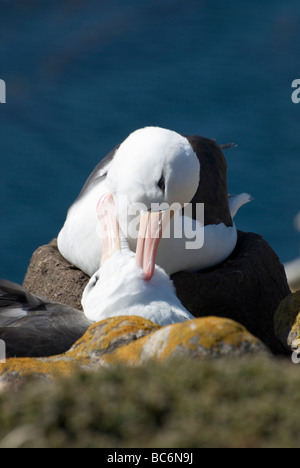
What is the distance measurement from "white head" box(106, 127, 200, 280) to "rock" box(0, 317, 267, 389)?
5.29 feet

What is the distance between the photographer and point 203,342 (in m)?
3.26

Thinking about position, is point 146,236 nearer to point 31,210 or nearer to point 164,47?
point 31,210

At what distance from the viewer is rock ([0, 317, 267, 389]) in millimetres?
3256

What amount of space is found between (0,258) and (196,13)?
5.20 meters

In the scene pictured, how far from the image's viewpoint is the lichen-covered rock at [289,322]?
552 cm

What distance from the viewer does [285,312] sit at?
5.68 metres

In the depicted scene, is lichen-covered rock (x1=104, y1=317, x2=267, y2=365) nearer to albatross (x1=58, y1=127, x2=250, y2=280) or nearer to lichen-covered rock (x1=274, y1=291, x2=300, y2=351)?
albatross (x1=58, y1=127, x2=250, y2=280)

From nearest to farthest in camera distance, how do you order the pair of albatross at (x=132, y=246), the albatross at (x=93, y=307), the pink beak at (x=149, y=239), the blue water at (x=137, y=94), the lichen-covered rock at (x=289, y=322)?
the albatross at (x=93, y=307) → the pair of albatross at (x=132, y=246) → the pink beak at (x=149, y=239) → the lichen-covered rock at (x=289, y=322) → the blue water at (x=137, y=94)

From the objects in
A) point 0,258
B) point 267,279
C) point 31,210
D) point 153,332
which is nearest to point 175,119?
point 31,210

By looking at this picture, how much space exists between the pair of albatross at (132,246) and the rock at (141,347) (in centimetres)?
103

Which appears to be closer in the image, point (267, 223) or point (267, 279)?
point (267, 279)

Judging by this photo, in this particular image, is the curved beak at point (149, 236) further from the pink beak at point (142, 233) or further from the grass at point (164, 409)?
the grass at point (164, 409)

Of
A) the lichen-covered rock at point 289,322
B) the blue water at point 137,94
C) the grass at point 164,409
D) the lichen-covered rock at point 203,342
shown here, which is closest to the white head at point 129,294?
the lichen-covered rock at point 289,322

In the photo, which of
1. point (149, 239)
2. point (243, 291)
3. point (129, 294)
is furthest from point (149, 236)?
point (243, 291)
